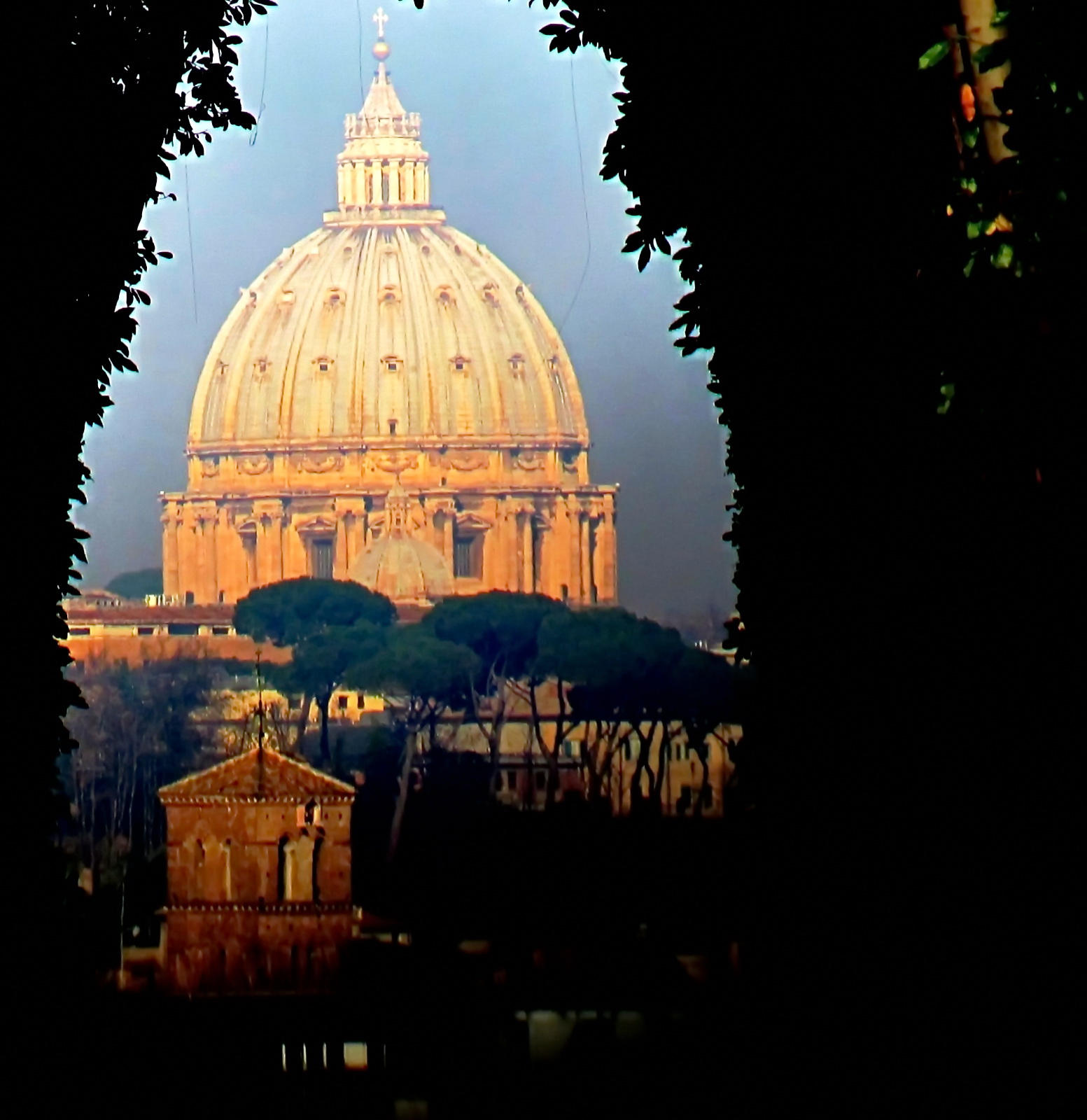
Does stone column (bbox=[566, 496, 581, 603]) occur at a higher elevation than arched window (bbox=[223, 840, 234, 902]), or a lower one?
higher

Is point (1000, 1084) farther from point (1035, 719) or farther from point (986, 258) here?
point (986, 258)

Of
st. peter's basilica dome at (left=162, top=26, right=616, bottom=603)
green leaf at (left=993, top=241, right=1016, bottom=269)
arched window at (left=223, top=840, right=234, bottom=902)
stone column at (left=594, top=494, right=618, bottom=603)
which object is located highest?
st. peter's basilica dome at (left=162, top=26, right=616, bottom=603)

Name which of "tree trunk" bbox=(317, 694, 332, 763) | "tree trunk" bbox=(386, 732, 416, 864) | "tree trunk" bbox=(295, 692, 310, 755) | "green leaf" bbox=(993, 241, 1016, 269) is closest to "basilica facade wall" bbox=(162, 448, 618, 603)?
"tree trunk" bbox=(295, 692, 310, 755)

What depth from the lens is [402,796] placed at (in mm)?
56875

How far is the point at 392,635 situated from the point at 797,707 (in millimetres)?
75137

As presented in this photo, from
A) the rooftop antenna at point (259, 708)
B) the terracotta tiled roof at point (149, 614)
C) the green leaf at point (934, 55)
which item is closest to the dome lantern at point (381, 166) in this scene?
the terracotta tiled roof at point (149, 614)

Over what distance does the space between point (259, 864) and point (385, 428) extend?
2696 inches

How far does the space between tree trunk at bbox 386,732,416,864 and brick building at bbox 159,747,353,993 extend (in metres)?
2.11

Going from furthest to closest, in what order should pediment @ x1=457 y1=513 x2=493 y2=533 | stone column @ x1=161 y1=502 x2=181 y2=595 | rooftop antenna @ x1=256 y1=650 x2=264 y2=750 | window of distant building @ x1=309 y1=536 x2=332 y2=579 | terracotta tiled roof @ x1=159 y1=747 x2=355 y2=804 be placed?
pediment @ x1=457 y1=513 x2=493 y2=533, stone column @ x1=161 y1=502 x2=181 y2=595, window of distant building @ x1=309 y1=536 x2=332 y2=579, rooftop antenna @ x1=256 y1=650 x2=264 y2=750, terracotta tiled roof @ x1=159 y1=747 x2=355 y2=804

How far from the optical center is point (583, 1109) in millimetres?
22516

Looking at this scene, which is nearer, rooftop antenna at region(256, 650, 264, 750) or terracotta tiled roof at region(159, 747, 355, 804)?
terracotta tiled roof at region(159, 747, 355, 804)

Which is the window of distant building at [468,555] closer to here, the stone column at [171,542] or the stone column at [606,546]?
the stone column at [606,546]

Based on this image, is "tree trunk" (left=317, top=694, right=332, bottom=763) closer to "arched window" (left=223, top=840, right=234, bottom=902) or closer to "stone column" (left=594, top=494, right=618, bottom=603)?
"arched window" (left=223, top=840, right=234, bottom=902)

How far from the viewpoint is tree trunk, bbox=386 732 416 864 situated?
51812 millimetres
